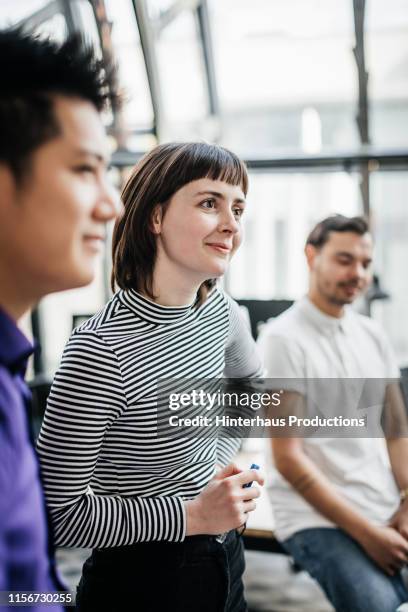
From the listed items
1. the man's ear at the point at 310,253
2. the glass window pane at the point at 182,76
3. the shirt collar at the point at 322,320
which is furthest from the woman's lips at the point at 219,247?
the glass window pane at the point at 182,76

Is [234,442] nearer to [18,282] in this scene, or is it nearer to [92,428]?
[92,428]

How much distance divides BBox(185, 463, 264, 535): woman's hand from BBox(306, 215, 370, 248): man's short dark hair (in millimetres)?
1059

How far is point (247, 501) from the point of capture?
33.5 inches

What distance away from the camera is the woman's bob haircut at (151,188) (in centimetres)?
91

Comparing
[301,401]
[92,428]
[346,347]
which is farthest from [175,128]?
[92,428]

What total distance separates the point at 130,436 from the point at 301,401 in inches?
24.3

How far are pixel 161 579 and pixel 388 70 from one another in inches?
108

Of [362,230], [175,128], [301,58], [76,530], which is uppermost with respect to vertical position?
[301,58]

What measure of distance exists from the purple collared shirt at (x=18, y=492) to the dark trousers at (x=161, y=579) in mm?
299

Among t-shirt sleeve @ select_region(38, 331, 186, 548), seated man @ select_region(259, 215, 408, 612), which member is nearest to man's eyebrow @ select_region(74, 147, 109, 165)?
t-shirt sleeve @ select_region(38, 331, 186, 548)

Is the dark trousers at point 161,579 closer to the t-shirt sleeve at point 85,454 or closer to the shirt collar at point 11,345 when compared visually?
the t-shirt sleeve at point 85,454

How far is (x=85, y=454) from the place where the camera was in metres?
0.79

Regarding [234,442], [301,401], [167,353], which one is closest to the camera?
[167,353]

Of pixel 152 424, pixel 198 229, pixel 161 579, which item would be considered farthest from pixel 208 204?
pixel 161 579
